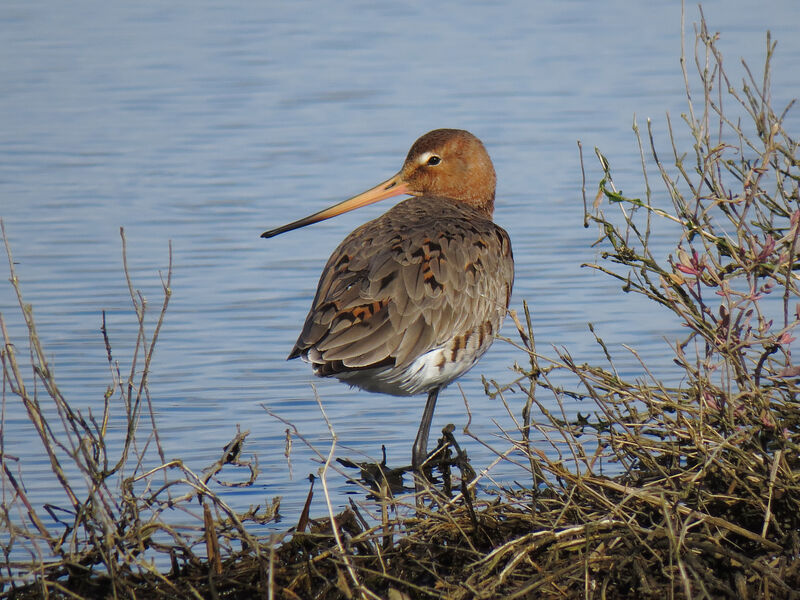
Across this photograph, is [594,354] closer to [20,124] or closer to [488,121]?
[488,121]

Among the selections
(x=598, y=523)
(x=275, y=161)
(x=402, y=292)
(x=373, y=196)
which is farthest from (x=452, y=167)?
(x=275, y=161)

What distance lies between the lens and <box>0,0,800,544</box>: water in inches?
284

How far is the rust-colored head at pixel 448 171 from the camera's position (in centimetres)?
706

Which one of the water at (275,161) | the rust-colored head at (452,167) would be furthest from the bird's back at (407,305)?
the rust-colored head at (452,167)

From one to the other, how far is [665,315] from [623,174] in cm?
239

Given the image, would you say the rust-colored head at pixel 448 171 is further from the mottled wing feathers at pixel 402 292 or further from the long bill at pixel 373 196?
the mottled wing feathers at pixel 402 292

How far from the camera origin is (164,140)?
1190cm

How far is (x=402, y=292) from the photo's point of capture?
594 centimetres

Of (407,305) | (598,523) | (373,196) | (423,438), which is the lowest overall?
(423,438)

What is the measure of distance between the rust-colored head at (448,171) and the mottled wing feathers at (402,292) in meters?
0.63

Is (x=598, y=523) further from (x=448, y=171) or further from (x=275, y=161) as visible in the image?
(x=275, y=161)

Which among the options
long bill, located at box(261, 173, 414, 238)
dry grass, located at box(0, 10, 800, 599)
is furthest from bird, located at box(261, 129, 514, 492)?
dry grass, located at box(0, 10, 800, 599)

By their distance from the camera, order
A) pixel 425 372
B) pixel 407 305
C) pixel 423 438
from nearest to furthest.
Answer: pixel 407 305 < pixel 425 372 < pixel 423 438

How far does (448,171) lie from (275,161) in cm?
454
